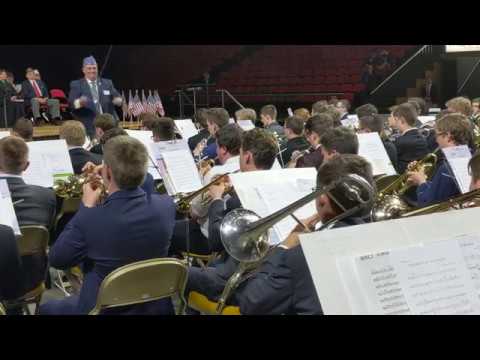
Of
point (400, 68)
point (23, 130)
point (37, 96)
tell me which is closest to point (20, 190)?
point (23, 130)

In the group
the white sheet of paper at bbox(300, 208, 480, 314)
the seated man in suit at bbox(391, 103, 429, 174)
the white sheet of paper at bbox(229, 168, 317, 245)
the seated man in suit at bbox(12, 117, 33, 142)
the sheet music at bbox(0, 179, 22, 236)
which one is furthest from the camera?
the seated man in suit at bbox(12, 117, 33, 142)

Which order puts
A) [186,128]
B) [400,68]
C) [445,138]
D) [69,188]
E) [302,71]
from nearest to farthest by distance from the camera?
[445,138], [69,188], [186,128], [400,68], [302,71]

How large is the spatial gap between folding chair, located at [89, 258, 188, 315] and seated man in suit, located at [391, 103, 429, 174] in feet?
10.6

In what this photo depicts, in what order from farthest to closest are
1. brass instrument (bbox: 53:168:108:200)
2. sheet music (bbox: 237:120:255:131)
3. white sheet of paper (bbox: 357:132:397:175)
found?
sheet music (bbox: 237:120:255:131)
white sheet of paper (bbox: 357:132:397:175)
brass instrument (bbox: 53:168:108:200)

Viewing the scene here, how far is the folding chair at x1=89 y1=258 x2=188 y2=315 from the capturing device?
241cm

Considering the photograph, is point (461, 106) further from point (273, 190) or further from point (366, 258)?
point (366, 258)

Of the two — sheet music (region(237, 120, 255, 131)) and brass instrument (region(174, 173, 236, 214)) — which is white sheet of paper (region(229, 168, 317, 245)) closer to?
brass instrument (region(174, 173, 236, 214))

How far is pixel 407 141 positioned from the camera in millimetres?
5445

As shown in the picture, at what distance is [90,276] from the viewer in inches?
105

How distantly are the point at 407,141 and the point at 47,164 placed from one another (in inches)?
119

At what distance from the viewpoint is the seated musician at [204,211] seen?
372 centimetres

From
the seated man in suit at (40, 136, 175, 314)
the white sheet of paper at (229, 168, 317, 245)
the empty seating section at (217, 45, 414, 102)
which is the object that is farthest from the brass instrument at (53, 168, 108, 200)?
the empty seating section at (217, 45, 414, 102)

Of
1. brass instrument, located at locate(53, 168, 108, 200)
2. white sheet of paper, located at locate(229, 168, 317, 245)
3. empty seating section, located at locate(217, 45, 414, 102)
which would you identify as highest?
white sheet of paper, located at locate(229, 168, 317, 245)
